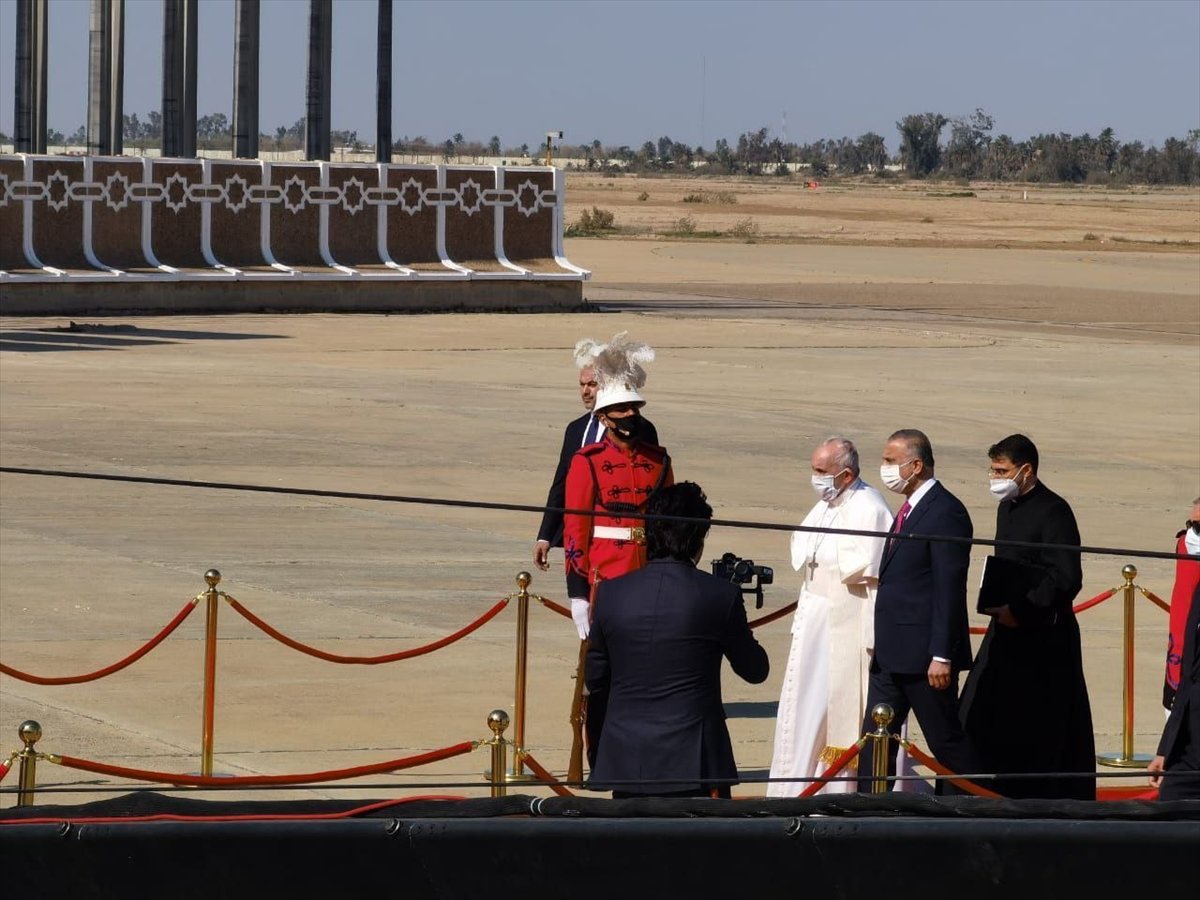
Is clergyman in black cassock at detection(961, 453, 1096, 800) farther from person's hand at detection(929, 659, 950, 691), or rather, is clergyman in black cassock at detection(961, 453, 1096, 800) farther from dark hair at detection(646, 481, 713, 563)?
dark hair at detection(646, 481, 713, 563)

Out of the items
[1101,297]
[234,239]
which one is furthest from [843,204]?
[234,239]

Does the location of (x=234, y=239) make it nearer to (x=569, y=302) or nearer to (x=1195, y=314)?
(x=569, y=302)

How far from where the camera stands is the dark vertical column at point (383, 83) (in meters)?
42.7

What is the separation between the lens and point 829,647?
848cm

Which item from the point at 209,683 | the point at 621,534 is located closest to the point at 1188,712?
the point at 621,534

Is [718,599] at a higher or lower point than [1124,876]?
higher

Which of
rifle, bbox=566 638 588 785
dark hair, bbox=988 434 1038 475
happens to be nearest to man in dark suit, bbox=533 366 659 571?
rifle, bbox=566 638 588 785

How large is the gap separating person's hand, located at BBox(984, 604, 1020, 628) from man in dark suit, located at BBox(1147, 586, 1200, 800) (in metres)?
0.72

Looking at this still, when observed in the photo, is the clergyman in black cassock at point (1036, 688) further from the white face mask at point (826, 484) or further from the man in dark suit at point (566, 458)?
the man in dark suit at point (566, 458)

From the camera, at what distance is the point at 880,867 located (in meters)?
6.20

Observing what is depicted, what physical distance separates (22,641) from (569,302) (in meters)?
30.5

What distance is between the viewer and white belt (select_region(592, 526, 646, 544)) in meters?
8.70

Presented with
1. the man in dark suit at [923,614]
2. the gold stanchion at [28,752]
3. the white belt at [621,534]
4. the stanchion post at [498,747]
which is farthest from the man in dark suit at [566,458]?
the gold stanchion at [28,752]

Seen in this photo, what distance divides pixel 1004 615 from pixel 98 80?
37788mm
